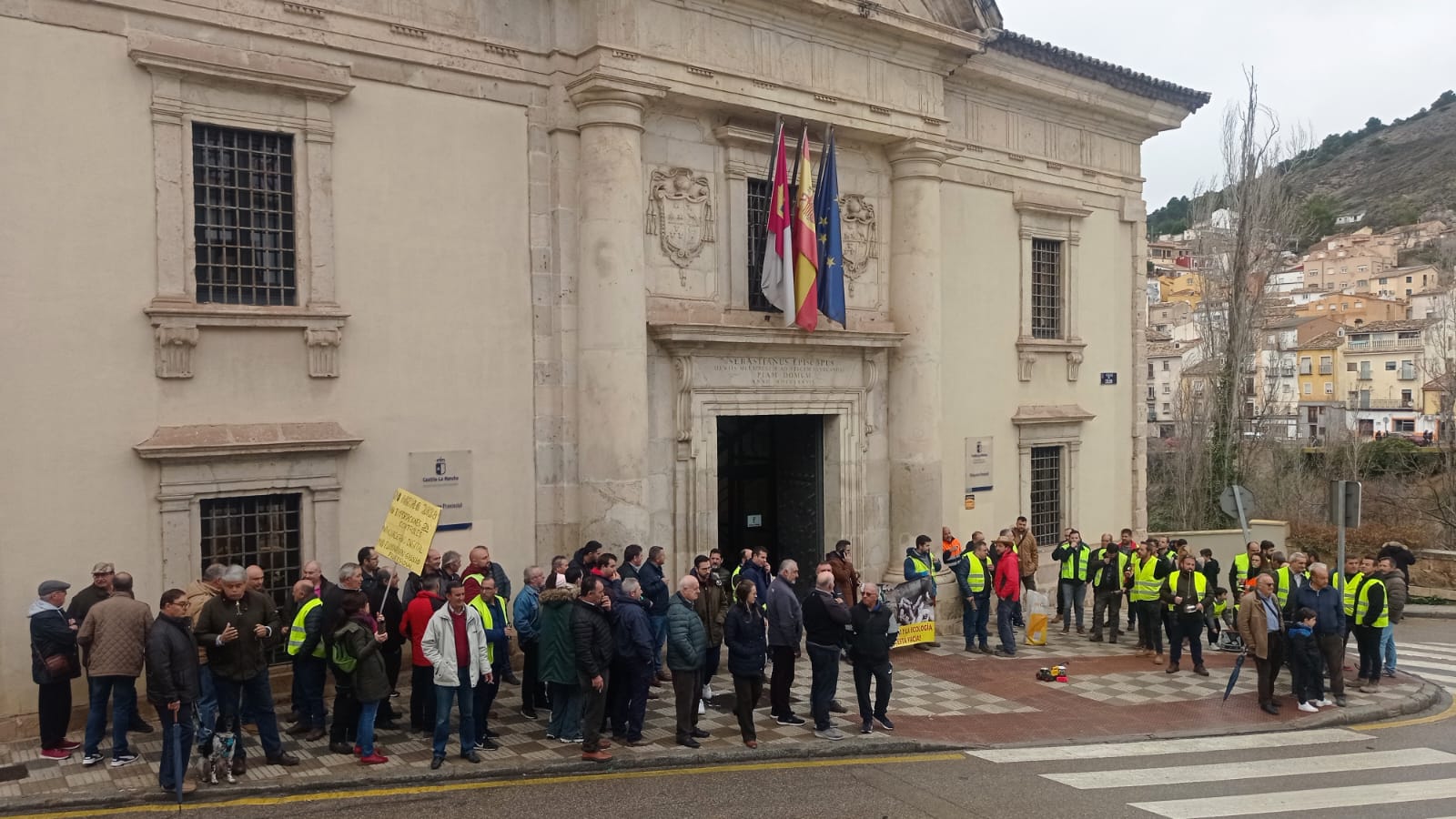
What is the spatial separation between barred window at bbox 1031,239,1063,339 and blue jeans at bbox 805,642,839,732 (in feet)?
36.3

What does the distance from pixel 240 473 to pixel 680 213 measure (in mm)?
6493

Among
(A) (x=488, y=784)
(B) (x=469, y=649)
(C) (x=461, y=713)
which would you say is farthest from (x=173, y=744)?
(A) (x=488, y=784)

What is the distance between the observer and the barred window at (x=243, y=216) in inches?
454

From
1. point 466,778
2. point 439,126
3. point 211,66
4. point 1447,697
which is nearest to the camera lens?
point 466,778

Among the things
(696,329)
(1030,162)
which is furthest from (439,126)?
(1030,162)

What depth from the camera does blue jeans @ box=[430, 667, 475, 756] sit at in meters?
9.32

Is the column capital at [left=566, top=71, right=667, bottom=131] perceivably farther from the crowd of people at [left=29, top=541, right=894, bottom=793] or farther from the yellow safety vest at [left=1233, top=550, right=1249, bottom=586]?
the yellow safety vest at [left=1233, top=550, right=1249, bottom=586]

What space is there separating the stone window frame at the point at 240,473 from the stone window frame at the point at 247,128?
Result: 0.69 metres

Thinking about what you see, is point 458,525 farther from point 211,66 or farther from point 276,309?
point 211,66

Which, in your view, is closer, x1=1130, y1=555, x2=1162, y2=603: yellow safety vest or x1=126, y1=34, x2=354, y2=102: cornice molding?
x1=126, y1=34, x2=354, y2=102: cornice molding

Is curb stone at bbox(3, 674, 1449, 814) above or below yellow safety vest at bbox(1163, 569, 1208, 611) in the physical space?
below

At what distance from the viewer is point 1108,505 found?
2162cm

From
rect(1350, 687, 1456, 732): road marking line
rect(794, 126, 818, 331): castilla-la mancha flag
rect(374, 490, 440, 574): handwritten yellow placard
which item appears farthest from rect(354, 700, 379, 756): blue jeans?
rect(1350, 687, 1456, 732): road marking line

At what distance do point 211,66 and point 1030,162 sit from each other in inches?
542
